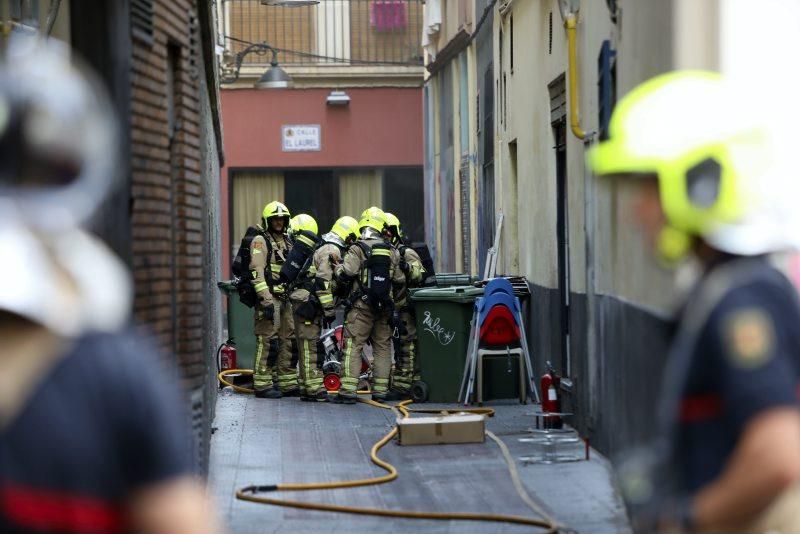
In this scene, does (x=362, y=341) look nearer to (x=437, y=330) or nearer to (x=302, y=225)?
(x=437, y=330)

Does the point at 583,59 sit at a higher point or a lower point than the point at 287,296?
higher

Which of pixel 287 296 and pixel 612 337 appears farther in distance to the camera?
pixel 287 296

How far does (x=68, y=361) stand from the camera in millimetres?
2211

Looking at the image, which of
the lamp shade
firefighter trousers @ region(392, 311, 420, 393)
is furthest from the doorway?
firefighter trousers @ region(392, 311, 420, 393)

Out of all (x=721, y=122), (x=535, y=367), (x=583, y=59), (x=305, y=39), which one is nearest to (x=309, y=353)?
(x=535, y=367)

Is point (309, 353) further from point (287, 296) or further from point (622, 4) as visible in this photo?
point (622, 4)

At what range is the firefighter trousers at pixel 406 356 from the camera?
16734 mm

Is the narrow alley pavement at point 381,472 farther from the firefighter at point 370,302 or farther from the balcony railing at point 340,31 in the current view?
the balcony railing at point 340,31

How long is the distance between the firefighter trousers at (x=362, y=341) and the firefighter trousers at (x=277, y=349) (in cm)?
77

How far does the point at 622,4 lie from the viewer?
10.4m

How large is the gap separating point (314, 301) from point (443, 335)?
1367 mm

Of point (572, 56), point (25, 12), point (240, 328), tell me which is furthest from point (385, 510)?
point (240, 328)

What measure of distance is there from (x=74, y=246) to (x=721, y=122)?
1.44 metres

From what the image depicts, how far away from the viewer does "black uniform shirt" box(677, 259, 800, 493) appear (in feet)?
9.32
